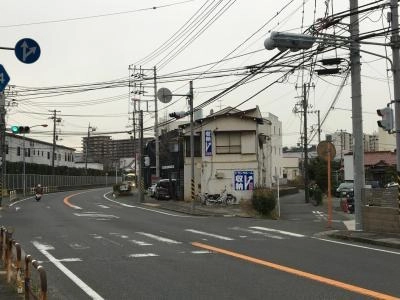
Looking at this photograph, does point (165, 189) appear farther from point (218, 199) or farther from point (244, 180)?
point (244, 180)

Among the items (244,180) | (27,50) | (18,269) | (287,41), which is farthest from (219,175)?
(18,269)

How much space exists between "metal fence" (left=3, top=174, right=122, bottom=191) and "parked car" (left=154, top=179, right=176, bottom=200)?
17.5 m

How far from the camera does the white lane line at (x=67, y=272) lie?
898 cm

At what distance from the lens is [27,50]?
1365cm

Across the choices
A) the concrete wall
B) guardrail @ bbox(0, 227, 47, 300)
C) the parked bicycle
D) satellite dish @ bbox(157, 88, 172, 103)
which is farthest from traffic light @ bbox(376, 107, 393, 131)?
the parked bicycle

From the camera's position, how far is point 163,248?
49.5 feet

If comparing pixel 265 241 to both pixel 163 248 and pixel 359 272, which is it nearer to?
pixel 163 248

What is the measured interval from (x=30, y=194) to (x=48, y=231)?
1858 inches

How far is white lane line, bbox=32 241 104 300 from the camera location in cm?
898

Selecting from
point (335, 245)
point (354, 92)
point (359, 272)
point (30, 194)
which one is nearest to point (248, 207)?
point (354, 92)

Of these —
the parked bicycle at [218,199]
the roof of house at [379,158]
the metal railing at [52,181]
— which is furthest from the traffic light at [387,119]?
the roof of house at [379,158]

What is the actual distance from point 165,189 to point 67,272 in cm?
3959

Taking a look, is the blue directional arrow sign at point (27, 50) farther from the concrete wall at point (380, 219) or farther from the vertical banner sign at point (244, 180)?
the vertical banner sign at point (244, 180)

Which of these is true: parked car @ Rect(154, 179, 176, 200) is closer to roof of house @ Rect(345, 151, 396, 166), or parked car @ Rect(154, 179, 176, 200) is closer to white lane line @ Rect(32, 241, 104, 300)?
roof of house @ Rect(345, 151, 396, 166)
